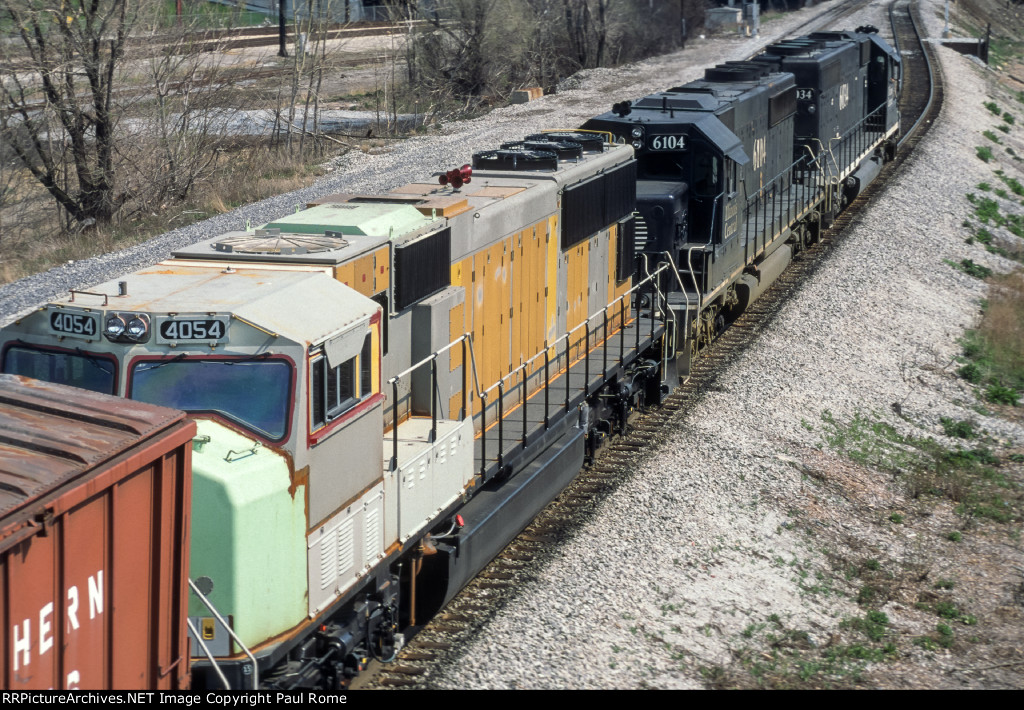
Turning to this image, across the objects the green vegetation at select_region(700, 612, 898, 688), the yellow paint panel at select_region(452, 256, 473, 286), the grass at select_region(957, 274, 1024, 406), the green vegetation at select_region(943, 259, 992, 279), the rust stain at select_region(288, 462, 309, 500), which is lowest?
the green vegetation at select_region(700, 612, 898, 688)

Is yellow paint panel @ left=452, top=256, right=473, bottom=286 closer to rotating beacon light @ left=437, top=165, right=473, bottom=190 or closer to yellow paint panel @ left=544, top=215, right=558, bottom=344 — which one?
rotating beacon light @ left=437, top=165, right=473, bottom=190

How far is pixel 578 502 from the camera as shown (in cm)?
1313

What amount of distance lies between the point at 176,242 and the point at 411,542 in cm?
1520

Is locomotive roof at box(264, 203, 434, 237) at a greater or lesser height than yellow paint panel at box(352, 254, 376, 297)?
greater

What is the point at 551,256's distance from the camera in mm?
13445

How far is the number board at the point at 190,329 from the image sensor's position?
7223 millimetres

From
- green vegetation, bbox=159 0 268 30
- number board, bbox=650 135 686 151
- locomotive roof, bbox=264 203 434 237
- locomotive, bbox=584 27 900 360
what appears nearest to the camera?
locomotive roof, bbox=264 203 434 237

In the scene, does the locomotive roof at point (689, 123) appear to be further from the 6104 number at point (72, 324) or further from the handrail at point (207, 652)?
the handrail at point (207, 652)

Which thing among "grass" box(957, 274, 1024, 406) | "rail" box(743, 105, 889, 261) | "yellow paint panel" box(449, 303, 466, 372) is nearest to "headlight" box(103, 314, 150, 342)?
"yellow paint panel" box(449, 303, 466, 372)

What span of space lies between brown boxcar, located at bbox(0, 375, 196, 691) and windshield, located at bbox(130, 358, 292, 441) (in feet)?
1.95

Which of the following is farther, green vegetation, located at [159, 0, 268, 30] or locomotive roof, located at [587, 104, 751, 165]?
green vegetation, located at [159, 0, 268, 30]

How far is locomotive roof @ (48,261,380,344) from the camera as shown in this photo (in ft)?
24.1

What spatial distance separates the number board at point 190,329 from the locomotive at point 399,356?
1cm

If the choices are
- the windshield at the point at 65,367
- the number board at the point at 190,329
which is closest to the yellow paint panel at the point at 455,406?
the number board at the point at 190,329
